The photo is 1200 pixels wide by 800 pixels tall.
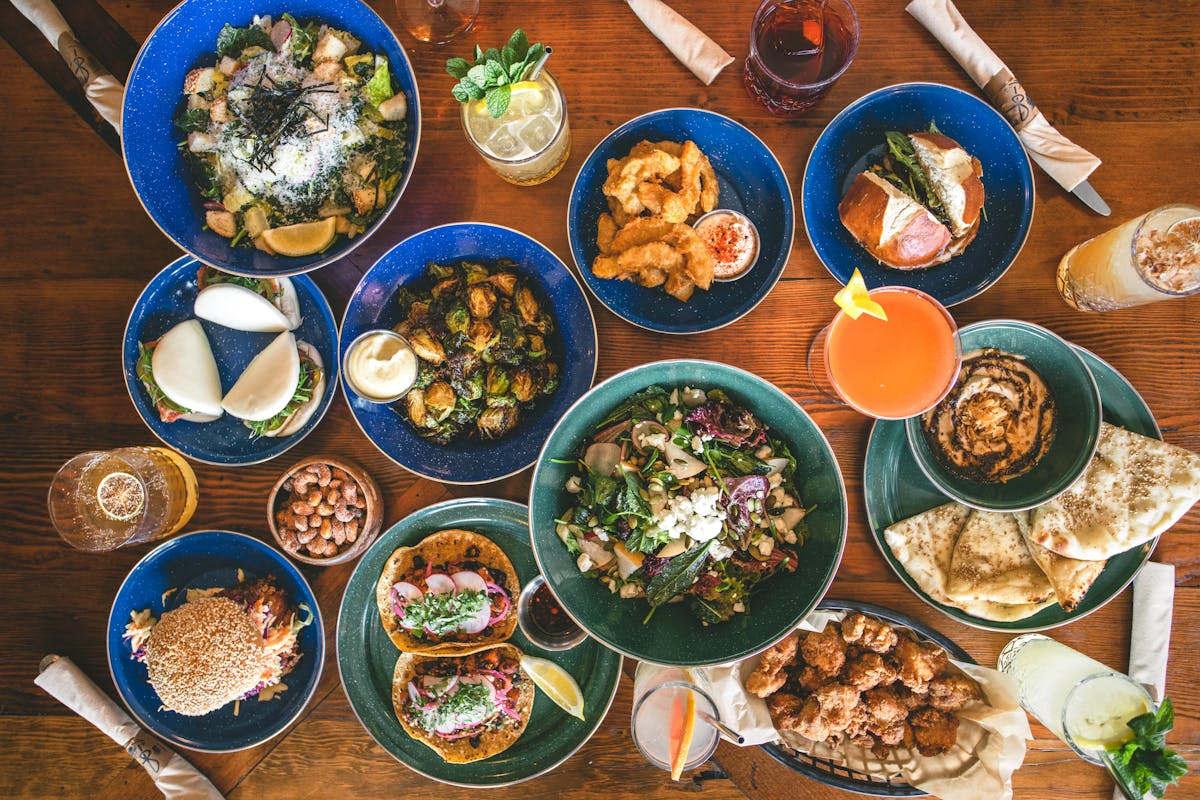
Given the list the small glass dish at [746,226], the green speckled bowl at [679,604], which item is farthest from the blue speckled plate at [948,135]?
the green speckled bowl at [679,604]

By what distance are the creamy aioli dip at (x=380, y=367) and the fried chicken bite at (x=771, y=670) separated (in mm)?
1265

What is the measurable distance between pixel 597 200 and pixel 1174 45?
1768mm

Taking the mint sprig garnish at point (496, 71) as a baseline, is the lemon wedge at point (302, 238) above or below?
below

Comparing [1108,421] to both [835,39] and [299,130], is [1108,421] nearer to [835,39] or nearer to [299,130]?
[835,39]

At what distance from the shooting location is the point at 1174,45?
2.06 meters

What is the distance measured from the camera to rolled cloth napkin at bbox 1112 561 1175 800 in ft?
6.68

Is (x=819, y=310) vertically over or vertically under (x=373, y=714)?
over

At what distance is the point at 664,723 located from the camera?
1898mm

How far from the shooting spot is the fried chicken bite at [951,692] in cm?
192

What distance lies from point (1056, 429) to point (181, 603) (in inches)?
105

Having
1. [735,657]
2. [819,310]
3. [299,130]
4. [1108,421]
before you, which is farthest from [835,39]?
[735,657]

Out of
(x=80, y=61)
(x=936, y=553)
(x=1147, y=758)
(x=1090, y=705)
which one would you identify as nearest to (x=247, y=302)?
(x=80, y=61)

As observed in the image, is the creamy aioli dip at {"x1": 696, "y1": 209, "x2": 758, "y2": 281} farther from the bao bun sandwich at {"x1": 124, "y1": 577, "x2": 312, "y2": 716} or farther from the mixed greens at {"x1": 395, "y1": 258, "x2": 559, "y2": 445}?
the bao bun sandwich at {"x1": 124, "y1": 577, "x2": 312, "y2": 716}

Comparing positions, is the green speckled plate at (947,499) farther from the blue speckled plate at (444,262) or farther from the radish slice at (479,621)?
the radish slice at (479,621)
